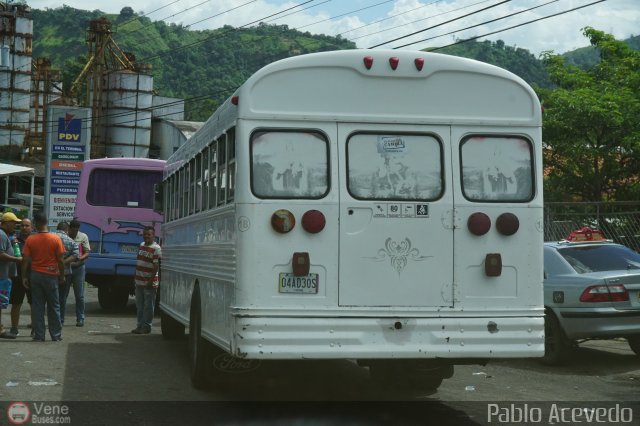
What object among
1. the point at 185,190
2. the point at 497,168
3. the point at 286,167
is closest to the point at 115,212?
the point at 185,190

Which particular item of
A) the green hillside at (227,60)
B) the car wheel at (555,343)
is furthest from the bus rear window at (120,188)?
the green hillside at (227,60)

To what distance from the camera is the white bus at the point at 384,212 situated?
27.4 ft

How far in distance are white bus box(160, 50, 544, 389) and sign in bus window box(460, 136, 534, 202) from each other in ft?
0.04

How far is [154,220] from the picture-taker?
21.0 meters

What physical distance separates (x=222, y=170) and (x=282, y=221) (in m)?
1.47

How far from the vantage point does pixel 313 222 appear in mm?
8406

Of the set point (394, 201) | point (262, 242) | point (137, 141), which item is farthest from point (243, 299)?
point (137, 141)

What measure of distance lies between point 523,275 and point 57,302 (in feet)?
27.1

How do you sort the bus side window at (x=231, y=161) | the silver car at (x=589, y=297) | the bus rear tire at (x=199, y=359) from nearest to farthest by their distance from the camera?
the bus side window at (x=231, y=161) < the bus rear tire at (x=199, y=359) < the silver car at (x=589, y=297)

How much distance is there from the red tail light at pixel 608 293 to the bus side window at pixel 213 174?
4886mm

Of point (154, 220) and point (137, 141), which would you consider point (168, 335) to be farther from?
point (137, 141)

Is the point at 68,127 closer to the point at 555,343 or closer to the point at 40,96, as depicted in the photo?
the point at 555,343

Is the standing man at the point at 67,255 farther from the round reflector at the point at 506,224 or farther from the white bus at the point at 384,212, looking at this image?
the round reflector at the point at 506,224

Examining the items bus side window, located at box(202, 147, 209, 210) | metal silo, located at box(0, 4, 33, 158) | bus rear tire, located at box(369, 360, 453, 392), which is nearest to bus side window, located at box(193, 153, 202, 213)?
bus side window, located at box(202, 147, 209, 210)
